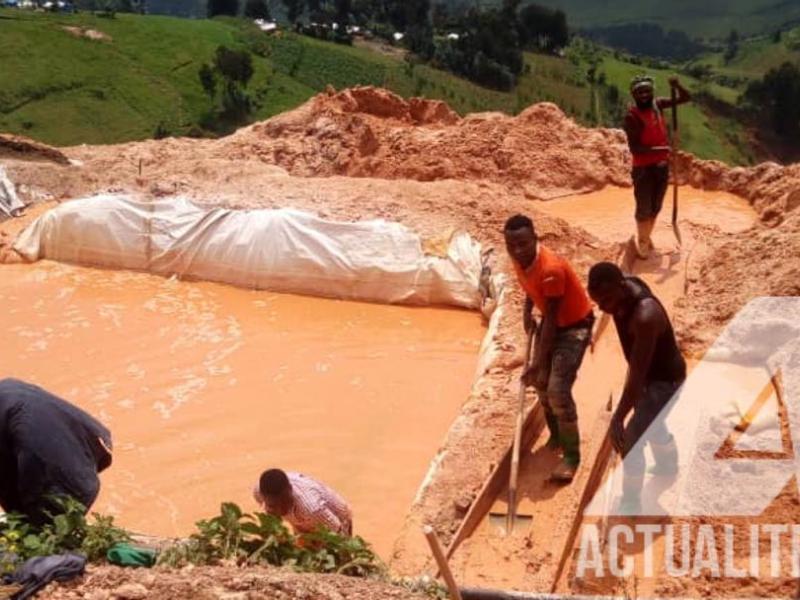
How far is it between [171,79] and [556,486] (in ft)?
131

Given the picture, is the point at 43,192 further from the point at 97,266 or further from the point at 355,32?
the point at 355,32

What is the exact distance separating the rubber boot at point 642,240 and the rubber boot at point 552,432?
293 cm

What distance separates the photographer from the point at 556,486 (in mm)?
4590

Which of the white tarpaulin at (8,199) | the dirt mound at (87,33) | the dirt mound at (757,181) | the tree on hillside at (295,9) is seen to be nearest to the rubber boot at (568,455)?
the dirt mound at (757,181)

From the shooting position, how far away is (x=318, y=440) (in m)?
6.06

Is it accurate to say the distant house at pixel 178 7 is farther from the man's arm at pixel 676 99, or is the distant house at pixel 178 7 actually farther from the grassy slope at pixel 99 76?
the man's arm at pixel 676 99

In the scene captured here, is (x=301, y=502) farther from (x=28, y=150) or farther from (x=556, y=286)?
(x=28, y=150)

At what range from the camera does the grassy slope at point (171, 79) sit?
3656 cm

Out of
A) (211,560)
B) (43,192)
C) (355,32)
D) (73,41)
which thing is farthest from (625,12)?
(211,560)

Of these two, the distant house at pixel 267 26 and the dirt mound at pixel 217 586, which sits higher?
the distant house at pixel 267 26

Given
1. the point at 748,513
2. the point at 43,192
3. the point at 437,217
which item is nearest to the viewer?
the point at 748,513

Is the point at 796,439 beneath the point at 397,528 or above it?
above

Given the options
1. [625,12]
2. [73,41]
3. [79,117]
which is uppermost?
[625,12]

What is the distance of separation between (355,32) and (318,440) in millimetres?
48294
